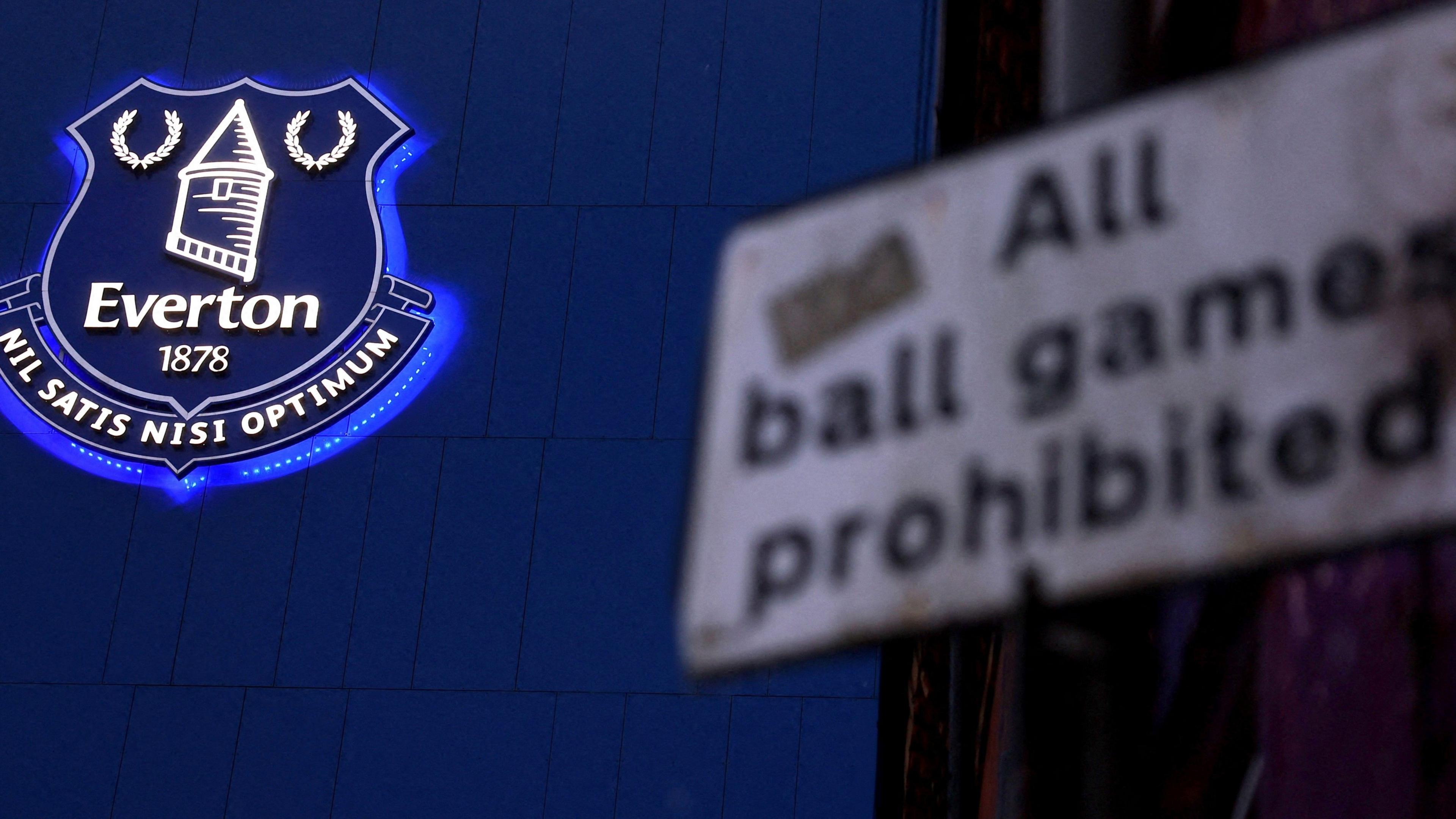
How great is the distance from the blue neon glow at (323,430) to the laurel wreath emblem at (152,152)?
190 centimetres

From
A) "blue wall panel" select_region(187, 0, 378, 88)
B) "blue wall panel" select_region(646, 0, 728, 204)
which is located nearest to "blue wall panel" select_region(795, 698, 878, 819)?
"blue wall panel" select_region(646, 0, 728, 204)

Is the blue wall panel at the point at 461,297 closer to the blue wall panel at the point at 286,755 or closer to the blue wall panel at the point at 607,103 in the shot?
the blue wall panel at the point at 607,103

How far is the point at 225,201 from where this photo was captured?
14.8m

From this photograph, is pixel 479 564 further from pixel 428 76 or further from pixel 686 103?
pixel 428 76

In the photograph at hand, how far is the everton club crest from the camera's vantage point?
14.3m

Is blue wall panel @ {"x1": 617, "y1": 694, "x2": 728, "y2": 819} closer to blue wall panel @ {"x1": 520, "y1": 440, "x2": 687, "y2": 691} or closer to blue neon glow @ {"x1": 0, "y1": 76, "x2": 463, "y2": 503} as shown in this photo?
blue wall panel @ {"x1": 520, "y1": 440, "x2": 687, "y2": 691}

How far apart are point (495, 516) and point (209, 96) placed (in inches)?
175

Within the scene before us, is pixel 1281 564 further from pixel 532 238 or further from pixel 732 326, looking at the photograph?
pixel 532 238

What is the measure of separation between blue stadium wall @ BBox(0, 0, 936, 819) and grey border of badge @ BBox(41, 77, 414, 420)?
15cm

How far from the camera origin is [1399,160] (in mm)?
1878

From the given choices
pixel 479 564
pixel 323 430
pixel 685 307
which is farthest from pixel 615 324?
pixel 323 430

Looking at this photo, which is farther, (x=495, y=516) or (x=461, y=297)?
(x=461, y=297)

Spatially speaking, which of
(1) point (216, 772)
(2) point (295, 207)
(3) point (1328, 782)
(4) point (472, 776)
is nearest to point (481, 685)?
(4) point (472, 776)

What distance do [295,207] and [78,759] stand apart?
4.47 m
